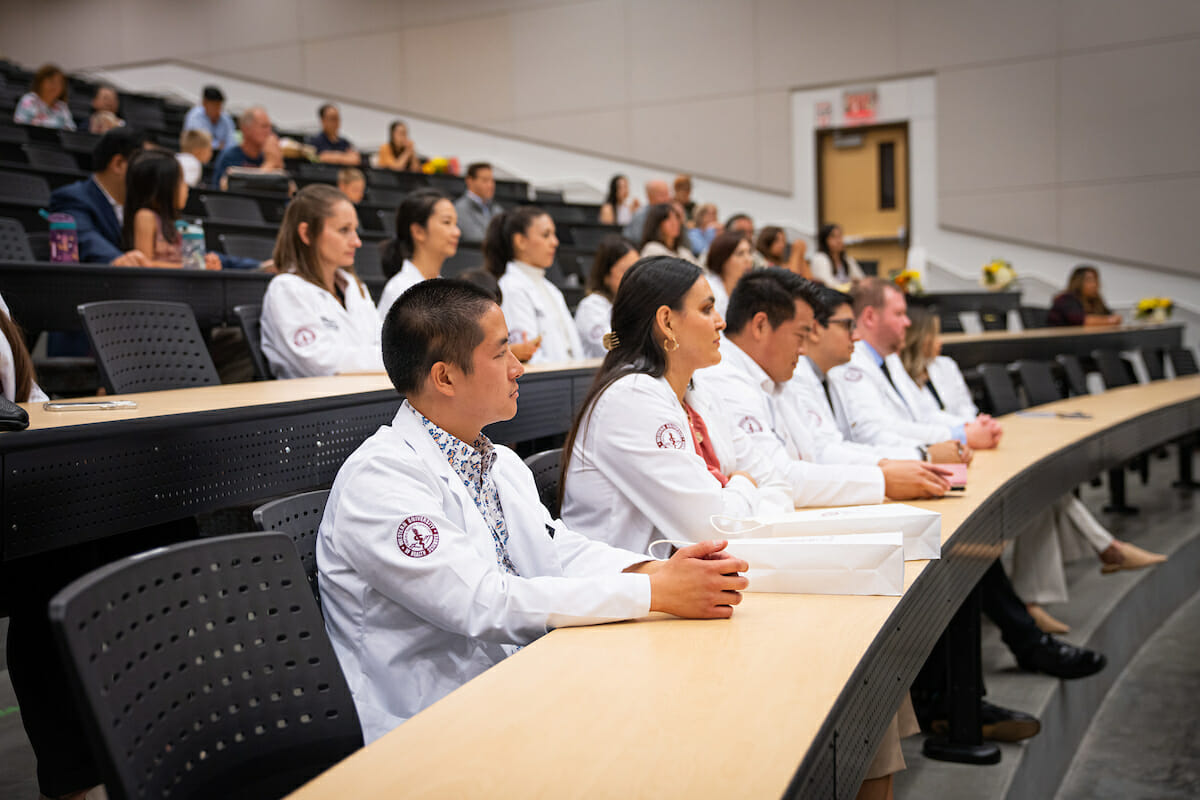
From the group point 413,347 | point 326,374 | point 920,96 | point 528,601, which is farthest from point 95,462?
point 920,96

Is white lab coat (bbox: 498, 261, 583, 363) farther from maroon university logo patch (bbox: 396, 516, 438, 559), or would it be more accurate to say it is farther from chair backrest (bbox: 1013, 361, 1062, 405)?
maroon university logo patch (bbox: 396, 516, 438, 559)

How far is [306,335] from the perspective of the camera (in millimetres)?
3090

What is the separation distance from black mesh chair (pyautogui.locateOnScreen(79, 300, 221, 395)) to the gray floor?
Answer: 275cm

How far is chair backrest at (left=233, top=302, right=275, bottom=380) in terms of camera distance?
10.4 feet

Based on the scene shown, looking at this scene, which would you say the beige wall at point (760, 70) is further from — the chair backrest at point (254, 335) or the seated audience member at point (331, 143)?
the chair backrest at point (254, 335)

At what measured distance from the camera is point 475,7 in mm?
11359

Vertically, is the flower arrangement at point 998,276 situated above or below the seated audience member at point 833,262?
below

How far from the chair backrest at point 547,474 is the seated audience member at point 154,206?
228 cm

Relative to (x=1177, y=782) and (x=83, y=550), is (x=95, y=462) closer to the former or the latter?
(x=83, y=550)

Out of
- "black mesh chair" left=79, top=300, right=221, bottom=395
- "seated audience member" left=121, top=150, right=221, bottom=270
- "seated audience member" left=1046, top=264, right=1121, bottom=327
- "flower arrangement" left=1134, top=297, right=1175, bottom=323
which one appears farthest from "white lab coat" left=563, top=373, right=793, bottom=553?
"flower arrangement" left=1134, top=297, right=1175, bottom=323

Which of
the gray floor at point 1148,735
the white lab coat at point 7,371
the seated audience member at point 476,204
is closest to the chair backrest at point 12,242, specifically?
the white lab coat at point 7,371

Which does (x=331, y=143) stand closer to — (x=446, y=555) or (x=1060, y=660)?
(x=1060, y=660)

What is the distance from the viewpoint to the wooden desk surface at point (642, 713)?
0.95m

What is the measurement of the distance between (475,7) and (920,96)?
5010mm
